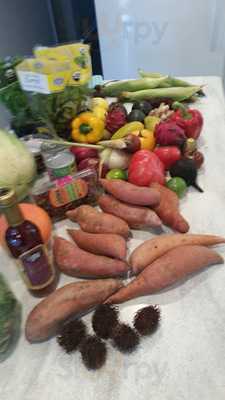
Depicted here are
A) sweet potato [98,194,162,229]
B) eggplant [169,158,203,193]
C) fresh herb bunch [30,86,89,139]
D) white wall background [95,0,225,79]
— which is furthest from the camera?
white wall background [95,0,225,79]

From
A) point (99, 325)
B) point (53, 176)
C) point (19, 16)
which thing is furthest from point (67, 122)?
point (19, 16)

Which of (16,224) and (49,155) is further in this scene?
(49,155)

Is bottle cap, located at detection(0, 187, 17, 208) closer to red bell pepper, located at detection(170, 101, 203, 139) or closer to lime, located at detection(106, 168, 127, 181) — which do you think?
lime, located at detection(106, 168, 127, 181)

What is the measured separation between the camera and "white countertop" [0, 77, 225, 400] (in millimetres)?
436

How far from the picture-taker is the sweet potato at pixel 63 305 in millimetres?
479

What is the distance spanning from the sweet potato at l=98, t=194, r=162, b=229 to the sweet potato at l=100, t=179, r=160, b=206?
0.04 ft

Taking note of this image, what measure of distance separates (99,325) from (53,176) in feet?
1.27

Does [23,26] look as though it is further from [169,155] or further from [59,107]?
[169,155]

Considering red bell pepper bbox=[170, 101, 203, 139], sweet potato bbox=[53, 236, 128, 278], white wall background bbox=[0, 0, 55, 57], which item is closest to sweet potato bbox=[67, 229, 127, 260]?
sweet potato bbox=[53, 236, 128, 278]

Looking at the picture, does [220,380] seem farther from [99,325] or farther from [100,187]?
[100,187]

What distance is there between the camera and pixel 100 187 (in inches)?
29.3

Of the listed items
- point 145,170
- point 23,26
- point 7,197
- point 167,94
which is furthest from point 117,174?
point 23,26

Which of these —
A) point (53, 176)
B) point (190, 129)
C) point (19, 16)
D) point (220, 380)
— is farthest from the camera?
point (19, 16)

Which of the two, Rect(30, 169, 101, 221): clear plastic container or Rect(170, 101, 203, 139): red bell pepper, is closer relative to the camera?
Rect(30, 169, 101, 221): clear plastic container
